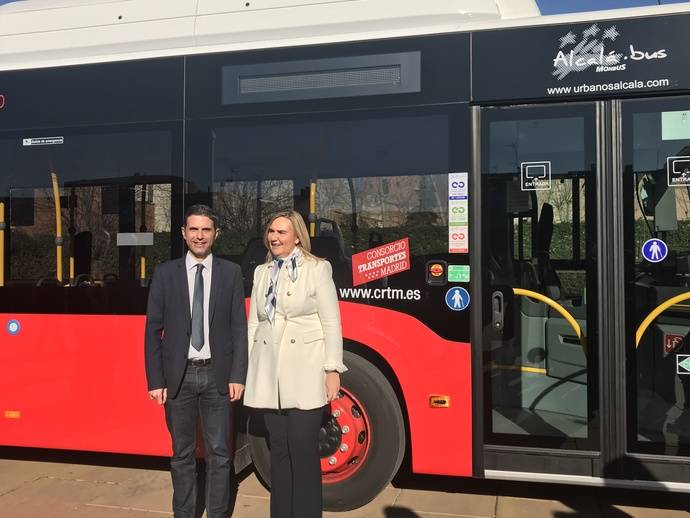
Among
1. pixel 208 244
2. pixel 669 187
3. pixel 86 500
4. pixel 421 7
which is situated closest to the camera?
pixel 208 244

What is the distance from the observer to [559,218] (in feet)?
12.8

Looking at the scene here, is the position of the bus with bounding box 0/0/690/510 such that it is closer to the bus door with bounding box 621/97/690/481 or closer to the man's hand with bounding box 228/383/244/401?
the bus door with bounding box 621/97/690/481

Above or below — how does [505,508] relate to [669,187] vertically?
below

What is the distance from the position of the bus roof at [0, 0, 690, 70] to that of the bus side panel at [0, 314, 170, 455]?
6.04 ft

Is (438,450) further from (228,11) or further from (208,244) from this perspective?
(228,11)

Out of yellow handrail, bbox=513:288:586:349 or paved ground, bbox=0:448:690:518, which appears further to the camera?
paved ground, bbox=0:448:690:518

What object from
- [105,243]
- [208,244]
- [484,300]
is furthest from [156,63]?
[484,300]

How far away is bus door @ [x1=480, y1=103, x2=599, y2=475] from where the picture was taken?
3814 millimetres

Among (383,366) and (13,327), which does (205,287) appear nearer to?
(383,366)

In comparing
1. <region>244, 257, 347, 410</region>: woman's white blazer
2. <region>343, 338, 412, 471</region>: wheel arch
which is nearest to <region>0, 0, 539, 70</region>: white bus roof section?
<region>244, 257, 347, 410</region>: woman's white blazer

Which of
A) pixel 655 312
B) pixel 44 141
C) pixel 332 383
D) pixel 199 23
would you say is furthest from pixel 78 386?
pixel 655 312

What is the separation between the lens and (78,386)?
4.38 metres

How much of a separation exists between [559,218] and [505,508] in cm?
187

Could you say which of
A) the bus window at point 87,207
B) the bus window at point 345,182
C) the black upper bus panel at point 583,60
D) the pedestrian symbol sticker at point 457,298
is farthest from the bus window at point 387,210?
the bus window at point 87,207
